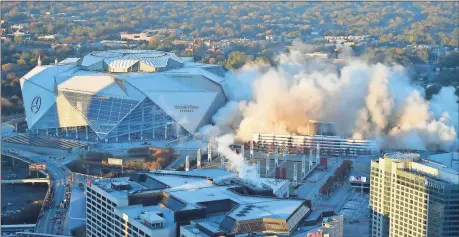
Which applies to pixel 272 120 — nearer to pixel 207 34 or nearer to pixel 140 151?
pixel 140 151

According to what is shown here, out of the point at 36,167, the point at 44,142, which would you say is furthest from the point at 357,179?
the point at 44,142

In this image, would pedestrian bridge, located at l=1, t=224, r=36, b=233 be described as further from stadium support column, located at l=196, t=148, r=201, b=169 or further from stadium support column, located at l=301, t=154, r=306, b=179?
stadium support column, located at l=301, t=154, r=306, b=179

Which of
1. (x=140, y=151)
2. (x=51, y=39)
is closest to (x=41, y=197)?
(x=140, y=151)

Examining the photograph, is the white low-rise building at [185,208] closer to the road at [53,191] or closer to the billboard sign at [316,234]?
the billboard sign at [316,234]

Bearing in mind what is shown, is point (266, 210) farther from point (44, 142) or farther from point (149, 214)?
point (44, 142)

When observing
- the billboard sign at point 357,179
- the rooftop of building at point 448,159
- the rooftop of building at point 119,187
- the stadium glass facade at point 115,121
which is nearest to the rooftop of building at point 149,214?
the rooftop of building at point 119,187

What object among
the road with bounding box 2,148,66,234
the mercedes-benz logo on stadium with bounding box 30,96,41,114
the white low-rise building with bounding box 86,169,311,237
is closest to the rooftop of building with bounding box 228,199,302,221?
the white low-rise building with bounding box 86,169,311,237

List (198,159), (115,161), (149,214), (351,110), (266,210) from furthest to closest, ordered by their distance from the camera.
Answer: (351,110), (115,161), (198,159), (266,210), (149,214)
